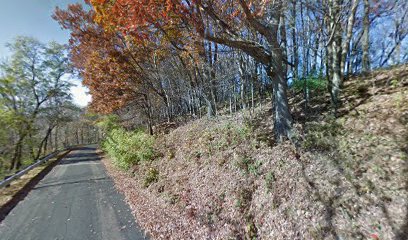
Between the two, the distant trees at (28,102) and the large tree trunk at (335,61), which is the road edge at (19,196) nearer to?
the distant trees at (28,102)

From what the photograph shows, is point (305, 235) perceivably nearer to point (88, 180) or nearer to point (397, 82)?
point (397, 82)

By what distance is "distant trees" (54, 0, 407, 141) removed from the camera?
5.32 meters

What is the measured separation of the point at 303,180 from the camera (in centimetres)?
399

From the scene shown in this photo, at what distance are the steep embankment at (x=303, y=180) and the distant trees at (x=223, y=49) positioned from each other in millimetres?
760

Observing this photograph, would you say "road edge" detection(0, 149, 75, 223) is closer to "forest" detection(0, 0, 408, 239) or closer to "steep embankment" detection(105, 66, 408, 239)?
"forest" detection(0, 0, 408, 239)

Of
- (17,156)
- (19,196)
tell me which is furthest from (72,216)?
(17,156)

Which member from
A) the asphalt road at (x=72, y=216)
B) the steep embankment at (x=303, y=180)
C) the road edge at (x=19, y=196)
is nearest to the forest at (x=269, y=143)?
the steep embankment at (x=303, y=180)

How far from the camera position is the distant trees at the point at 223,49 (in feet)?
17.5

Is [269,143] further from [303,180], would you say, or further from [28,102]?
[28,102]

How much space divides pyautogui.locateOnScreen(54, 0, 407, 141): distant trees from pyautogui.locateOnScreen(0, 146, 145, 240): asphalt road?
4809 millimetres

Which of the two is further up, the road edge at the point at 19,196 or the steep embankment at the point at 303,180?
the steep embankment at the point at 303,180

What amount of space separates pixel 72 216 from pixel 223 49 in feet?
26.2

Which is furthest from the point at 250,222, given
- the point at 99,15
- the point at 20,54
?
the point at 20,54

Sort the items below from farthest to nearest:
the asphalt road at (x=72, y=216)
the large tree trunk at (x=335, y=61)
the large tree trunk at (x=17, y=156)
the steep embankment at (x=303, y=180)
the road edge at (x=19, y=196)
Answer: the large tree trunk at (x=17, y=156)
the road edge at (x=19, y=196)
the large tree trunk at (x=335, y=61)
the asphalt road at (x=72, y=216)
the steep embankment at (x=303, y=180)
